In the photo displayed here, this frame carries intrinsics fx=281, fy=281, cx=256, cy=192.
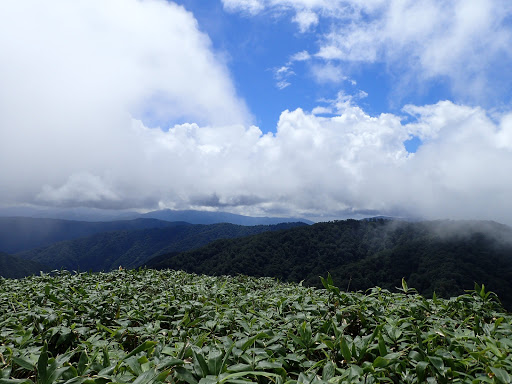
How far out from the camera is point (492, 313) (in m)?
3.73

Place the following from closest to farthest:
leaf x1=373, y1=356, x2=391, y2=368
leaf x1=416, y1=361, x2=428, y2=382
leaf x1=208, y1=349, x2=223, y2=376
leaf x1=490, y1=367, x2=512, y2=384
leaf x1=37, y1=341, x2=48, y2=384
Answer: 1. leaf x1=37, y1=341, x2=48, y2=384
2. leaf x1=208, y1=349, x2=223, y2=376
3. leaf x1=490, y1=367, x2=512, y2=384
4. leaf x1=373, y1=356, x2=391, y2=368
5. leaf x1=416, y1=361, x2=428, y2=382

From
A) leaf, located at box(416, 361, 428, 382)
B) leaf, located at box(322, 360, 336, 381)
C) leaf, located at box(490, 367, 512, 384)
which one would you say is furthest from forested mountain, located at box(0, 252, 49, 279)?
leaf, located at box(490, 367, 512, 384)

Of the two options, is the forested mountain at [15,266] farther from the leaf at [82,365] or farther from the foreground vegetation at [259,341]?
the leaf at [82,365]

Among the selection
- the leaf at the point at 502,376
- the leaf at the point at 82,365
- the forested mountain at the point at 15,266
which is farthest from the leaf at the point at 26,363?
the forested mountain at the point at 15,266

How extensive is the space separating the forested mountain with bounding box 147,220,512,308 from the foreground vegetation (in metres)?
73.4

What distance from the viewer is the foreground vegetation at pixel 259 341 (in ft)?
6.15

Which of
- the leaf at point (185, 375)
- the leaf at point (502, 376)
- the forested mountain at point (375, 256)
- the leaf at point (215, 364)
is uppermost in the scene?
the leaf at point (215, 364)

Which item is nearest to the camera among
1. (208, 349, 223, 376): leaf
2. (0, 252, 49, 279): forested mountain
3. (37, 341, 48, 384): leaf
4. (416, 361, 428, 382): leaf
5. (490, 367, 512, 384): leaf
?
(37, 341, 48, 384): leaf

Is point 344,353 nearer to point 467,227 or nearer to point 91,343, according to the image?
point 91,343

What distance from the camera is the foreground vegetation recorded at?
1874 mm

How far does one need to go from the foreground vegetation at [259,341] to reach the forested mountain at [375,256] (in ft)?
241

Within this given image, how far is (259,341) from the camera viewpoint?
8.42 ft

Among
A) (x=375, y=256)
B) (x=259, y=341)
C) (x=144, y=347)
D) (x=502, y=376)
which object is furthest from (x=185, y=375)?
(x=375, y=256)

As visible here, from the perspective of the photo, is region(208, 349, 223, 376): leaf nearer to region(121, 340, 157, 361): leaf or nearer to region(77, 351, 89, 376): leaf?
region(121, 340, 157, 361): leaf
